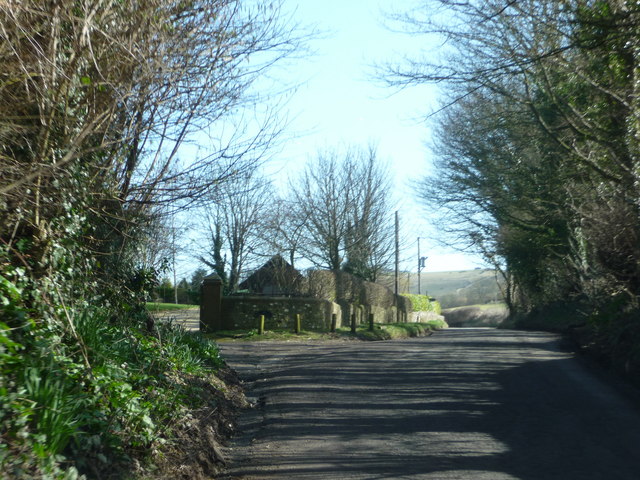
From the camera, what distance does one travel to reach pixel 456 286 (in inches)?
5261

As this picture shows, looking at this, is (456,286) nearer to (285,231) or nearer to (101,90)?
(285,231)

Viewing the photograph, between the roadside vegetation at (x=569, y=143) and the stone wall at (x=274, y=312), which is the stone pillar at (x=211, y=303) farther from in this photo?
the roadside vegetation at (x=569, y=143)

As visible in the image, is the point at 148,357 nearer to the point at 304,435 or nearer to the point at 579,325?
the point at 304,435

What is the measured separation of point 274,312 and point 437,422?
18.5m

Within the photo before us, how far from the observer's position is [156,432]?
6488mm

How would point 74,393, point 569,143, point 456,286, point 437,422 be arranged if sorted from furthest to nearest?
1. point 456,286
2. point 569,143
3. point 437,422
4. point 74,393

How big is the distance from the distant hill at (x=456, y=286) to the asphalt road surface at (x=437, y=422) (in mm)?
29494

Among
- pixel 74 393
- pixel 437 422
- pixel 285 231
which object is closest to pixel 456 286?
pixel 285 231

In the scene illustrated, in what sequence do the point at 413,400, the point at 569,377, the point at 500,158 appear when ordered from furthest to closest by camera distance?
the point at 500,158, the point at 569,377, the point at 413,400

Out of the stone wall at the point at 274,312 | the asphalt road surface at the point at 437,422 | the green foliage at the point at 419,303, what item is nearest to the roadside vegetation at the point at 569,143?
the asphalt road surface at the point at 437,422

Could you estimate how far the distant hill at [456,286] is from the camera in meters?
49.5

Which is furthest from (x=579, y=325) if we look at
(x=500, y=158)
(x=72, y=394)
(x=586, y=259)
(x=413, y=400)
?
(x=72, y=394)

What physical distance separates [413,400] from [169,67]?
237 inches

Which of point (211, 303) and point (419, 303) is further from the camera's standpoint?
point (419, 303)
